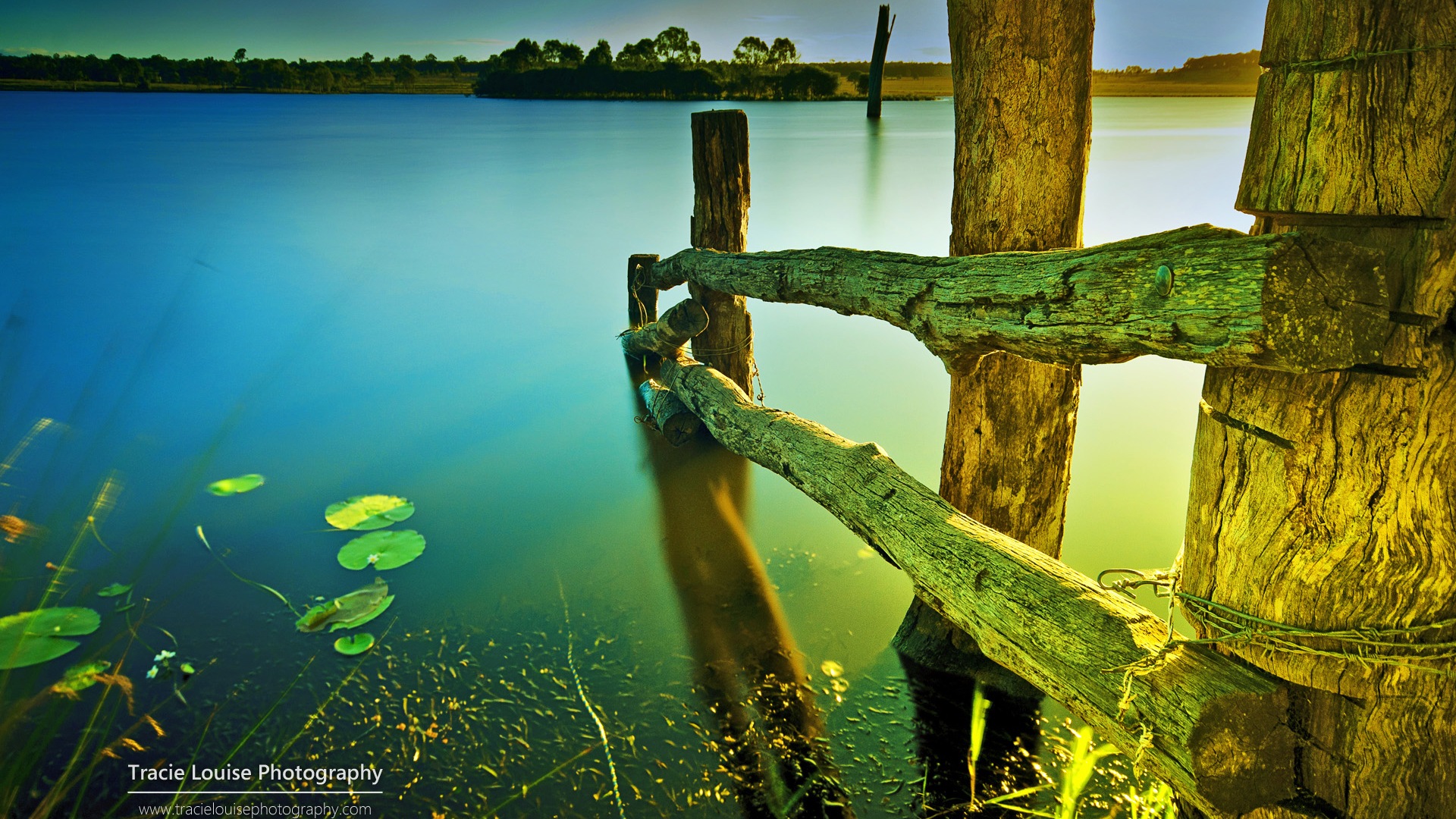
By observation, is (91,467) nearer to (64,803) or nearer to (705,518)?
(64,803)

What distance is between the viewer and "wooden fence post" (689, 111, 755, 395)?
4586 millimetres

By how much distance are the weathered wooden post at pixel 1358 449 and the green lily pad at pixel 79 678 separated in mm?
3302

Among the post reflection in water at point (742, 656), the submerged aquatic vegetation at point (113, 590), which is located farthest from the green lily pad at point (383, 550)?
the post reflection in water at point (742, 656)

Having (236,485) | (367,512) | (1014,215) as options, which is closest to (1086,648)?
(1014,215)

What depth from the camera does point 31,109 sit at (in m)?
31.4

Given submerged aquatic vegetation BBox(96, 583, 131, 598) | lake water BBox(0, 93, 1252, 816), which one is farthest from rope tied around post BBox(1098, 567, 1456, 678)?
submerged aquatic vegetation BBox(96, 583, 131, 598)

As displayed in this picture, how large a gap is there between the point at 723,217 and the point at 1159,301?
3.50 metres

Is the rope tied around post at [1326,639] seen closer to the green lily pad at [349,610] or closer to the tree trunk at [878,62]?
the green lily pad at [349,610]

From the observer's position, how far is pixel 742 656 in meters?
2.83

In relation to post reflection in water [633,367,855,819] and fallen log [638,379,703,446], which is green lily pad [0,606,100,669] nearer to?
post reflection in water [633,367,855,819]

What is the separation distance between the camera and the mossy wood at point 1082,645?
1.38 metres

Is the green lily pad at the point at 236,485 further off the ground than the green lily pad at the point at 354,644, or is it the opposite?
the green lily pad at the point at 236,485

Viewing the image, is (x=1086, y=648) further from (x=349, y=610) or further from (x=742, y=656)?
(x=349, y=610)

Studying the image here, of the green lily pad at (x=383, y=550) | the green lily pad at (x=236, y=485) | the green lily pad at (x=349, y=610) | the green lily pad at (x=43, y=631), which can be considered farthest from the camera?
the green lily pad at (x=236, y=485)
